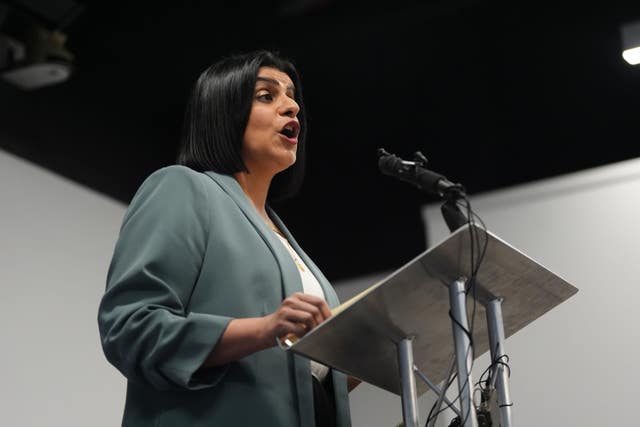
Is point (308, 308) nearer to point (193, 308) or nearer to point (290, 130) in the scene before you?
point (193, 308)

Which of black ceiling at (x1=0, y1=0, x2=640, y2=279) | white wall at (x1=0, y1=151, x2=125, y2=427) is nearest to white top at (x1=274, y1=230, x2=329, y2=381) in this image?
white wall at (x1=0, y1=151, x2=125, y2=427)

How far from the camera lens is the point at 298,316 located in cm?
143

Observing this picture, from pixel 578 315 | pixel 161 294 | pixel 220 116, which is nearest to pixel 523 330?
Answer: pixel 578 315

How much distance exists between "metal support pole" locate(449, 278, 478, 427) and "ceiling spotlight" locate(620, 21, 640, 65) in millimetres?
2364

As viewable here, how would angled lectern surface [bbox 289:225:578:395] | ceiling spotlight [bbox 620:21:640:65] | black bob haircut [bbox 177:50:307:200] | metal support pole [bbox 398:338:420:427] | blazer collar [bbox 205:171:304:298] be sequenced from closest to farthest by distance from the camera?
angled lectern surface [bbox 289:225:578:395] < metal support pole [bbox 398:338:420:427] < blazer collar [bbox 205:171:304:298] < black bob haircut [bbox 177:50:307:200] < ceiling spotlight [bbox 620:21:640:65]

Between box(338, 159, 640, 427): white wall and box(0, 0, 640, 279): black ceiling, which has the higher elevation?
box(0, 0, 640, 279): black ceiling

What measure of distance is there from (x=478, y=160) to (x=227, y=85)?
2009 mm

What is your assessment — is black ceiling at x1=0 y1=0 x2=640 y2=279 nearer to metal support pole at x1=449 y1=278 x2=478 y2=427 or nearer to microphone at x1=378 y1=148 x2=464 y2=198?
microphone at x1=378 y1=148 x2=464 y2=198

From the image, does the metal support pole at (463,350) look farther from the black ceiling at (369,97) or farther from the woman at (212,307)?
A: the black ceiling at (369,97)

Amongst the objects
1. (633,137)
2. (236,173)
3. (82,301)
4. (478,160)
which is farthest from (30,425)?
(633,137)

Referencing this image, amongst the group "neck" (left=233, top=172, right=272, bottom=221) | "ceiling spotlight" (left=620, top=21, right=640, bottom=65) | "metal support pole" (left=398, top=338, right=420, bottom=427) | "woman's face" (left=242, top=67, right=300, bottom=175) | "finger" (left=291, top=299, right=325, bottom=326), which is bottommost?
"metal support pole" (left=398, top=338, right=420, bottom=427)

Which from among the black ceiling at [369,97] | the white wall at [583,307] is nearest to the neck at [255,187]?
the white wall at [583,307]

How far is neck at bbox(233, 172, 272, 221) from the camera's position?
6.52 feet

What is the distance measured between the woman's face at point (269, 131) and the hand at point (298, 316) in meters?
0.59
